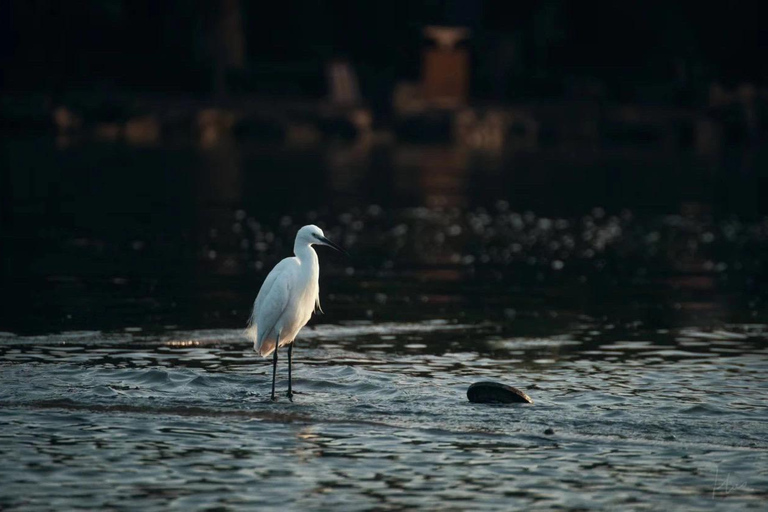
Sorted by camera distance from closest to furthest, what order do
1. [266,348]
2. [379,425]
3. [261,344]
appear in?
[379,425]
[261,344]
[266,348]

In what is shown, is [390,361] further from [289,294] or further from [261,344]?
[289,294]

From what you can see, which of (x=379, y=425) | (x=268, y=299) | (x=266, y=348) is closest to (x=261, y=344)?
(x=266, y=348)

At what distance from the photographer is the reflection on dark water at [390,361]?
10.4 meters

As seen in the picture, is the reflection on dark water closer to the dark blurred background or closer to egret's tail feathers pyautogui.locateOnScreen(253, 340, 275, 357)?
egret's tail feathers pyautogui.locateOnScreen(253, 340, 275, 357)

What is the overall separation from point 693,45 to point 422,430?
55956 mm

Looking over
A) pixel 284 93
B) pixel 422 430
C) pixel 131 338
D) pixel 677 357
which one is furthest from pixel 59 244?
pixel 284 93

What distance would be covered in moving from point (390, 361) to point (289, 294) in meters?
2.05

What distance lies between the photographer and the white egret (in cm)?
1334

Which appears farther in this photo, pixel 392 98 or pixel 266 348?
pixel 392 98

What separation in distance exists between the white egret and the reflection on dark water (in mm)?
583

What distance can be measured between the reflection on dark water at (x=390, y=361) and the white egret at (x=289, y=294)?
58 cm

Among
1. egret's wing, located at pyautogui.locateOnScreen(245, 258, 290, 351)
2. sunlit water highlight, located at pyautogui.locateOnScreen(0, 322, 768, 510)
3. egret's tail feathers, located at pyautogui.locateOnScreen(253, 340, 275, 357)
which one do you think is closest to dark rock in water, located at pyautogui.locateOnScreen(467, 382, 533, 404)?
sunlit water highlight, located at pyautogui.locateOnScreen(0, 322, 768, 510)

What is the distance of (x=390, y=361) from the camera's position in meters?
15.0

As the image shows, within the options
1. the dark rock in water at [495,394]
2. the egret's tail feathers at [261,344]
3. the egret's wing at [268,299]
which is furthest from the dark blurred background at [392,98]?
the dark rock in water at [495,394]
